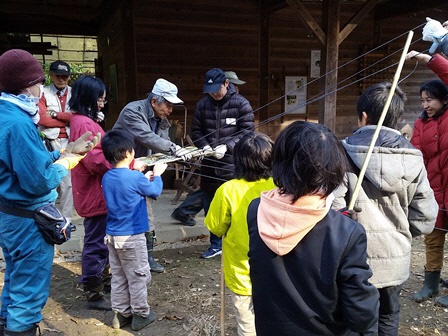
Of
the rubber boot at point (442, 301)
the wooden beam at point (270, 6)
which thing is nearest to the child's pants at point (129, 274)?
the rubber boot at point (442, 301)

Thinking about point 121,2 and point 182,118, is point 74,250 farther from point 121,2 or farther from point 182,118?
point 121,2

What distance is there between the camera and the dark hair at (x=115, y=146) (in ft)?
8.71

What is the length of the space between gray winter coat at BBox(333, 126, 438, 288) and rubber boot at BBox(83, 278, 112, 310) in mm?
2114

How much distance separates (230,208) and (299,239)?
95cm

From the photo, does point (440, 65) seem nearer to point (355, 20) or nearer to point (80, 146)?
point (80, 146)

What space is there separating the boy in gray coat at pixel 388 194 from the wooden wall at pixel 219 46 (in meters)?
5.23

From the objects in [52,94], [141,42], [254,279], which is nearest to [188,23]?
[141,42]

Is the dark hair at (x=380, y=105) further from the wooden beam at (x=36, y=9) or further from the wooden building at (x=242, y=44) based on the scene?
the wooden beam at (x=36, y=9)

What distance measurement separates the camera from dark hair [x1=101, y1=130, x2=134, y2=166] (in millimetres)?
2656

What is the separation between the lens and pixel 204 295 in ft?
11.1

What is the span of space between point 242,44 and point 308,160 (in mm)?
6548

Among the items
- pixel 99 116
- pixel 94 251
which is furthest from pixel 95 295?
pixel 99 116

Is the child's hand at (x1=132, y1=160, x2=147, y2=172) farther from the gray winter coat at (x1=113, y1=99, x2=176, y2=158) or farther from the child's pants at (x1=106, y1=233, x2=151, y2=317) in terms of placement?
the child's pants at (x1=106, y1=233, x2=151, y2=317)

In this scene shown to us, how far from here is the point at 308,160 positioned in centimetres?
126
